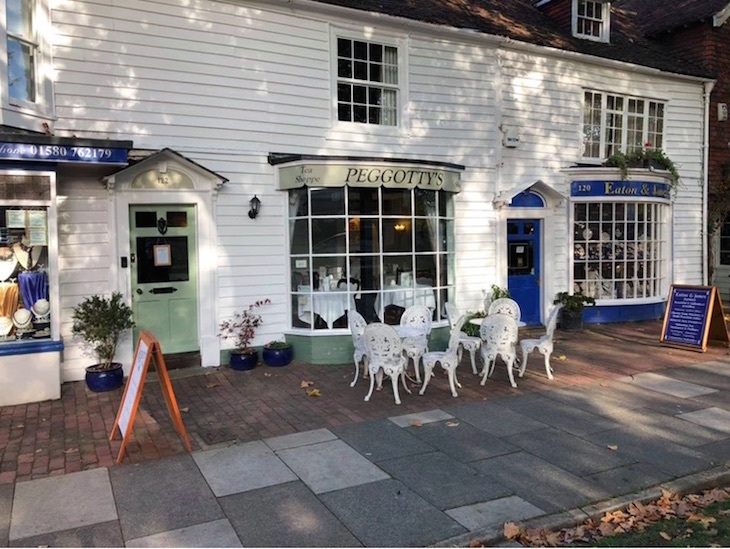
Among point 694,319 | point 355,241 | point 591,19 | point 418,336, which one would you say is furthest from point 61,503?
point 591,19

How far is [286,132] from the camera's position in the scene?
9.34 m

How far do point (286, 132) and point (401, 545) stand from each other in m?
7.14

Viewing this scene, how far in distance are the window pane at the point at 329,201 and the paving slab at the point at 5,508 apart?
575 centimetres

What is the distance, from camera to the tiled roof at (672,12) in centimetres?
1429

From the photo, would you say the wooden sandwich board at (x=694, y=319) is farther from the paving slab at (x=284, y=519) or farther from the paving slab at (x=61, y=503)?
the paving slab at (x=61, y=503)

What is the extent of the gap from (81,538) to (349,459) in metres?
2.26

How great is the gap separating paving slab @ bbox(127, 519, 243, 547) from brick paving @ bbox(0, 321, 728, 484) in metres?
1.54

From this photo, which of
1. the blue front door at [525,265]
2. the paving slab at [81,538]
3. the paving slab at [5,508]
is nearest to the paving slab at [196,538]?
the paving slab at [81,538]

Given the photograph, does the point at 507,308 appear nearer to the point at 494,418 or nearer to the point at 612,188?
the point at 494,418

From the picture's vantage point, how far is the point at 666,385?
7730mm

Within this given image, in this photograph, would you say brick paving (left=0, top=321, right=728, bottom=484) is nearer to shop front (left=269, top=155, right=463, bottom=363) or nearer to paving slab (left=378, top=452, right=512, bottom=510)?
shop front (left=269, top=155, right=463, bottom=363)

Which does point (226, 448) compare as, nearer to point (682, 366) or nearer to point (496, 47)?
point (682, 366)

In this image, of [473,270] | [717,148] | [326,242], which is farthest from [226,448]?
[717,148]

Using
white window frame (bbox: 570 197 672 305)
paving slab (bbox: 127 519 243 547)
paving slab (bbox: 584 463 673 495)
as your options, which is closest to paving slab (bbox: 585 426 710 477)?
paving slab (bbox: 584 463 673 495)
